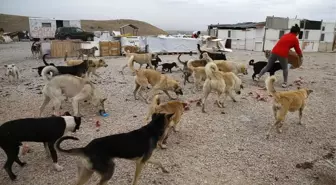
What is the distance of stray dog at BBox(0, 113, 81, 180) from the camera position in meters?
3.50

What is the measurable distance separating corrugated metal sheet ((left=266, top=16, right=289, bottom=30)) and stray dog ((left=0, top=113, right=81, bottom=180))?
25.4 m

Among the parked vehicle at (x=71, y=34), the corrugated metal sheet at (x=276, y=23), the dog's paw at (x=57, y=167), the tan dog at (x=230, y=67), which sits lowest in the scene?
the dog's paw at (x=57, y=167)

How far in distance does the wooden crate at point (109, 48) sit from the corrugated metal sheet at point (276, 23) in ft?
50.4

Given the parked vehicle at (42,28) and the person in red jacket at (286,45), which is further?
the parked vehicle at (42,28)

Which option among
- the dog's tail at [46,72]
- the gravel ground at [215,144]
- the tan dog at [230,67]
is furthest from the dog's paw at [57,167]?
the tan dog at [230,67]

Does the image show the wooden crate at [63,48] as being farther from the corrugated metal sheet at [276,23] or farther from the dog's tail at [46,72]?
the corrugated metal sheet at [276,23]

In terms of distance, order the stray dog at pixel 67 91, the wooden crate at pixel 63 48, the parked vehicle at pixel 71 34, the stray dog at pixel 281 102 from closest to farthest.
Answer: the stray dog at pixel 281 102
the stray dog at pixel 67 91
the wooden crate at pixel 63 48
the parked vehicle at pixel 71 34

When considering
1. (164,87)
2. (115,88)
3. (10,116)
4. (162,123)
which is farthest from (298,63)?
(10,116)

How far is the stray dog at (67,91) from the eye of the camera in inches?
223

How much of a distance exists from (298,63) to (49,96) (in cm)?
998

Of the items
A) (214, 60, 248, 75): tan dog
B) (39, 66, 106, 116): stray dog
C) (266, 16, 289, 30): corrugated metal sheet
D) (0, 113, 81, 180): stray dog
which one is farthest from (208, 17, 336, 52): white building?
(0, 113, 81, 180): stray dog

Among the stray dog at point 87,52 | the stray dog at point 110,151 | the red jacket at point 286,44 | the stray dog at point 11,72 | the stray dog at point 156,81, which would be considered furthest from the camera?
the stray dog at point 87,52

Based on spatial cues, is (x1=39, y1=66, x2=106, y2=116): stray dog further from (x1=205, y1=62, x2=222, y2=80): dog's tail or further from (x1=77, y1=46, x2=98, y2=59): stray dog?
(x1=77, y1=46, x2=98, y2=59): stray dog


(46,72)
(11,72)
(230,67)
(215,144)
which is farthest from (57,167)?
(11,72)
